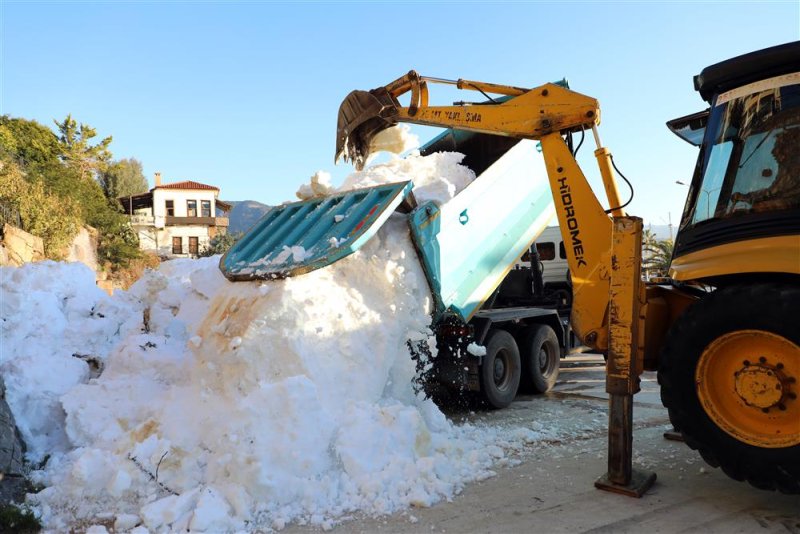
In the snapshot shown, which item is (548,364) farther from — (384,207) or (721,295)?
(721,295)

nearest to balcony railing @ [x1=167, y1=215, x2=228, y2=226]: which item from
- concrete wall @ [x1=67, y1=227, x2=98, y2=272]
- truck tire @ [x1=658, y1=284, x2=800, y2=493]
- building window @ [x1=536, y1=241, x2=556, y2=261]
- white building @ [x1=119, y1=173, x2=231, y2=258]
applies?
white building @ [x1=119, y1=173, x2=231, y2=258]

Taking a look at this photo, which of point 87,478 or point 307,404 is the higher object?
point 307,404

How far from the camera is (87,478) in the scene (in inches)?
148

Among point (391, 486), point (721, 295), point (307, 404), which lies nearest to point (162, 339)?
point (307, 404)

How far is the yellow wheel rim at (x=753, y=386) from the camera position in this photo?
3166mm

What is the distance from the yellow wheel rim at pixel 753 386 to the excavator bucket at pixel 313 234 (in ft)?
9.57

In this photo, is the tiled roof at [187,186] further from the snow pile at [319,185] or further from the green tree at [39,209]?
the snow pile at [319,185]

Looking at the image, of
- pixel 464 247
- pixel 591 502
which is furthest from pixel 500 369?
pixel 591 502

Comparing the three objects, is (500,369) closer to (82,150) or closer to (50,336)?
(50,336)

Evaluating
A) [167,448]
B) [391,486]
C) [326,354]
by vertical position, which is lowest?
[391,486]

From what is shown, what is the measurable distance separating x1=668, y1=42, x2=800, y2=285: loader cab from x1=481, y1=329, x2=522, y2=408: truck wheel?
9.63 ft

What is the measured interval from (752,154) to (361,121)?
3713mm

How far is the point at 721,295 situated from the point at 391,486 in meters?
2.48

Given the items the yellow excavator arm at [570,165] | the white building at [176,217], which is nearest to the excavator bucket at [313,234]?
the yellow excavator arm at [570,165]
